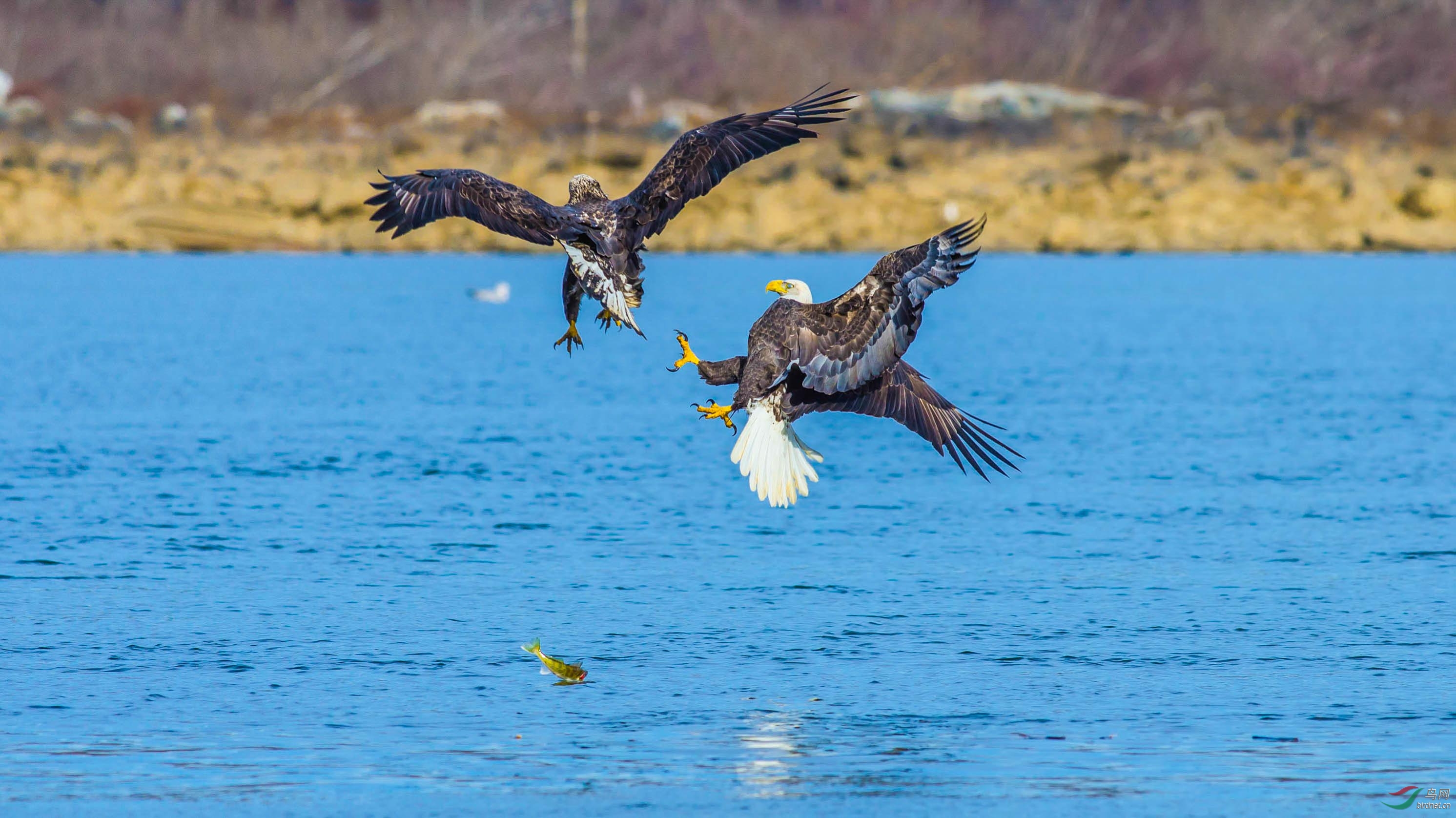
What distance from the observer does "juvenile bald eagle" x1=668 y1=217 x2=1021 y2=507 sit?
8867 mm

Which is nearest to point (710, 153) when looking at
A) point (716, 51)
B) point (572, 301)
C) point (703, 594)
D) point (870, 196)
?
point (572, 301)

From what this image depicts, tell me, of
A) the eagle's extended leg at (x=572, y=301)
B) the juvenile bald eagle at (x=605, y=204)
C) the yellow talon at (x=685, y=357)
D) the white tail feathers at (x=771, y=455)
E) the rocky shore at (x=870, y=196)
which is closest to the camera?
the yellow talon at (x=685, y=357)

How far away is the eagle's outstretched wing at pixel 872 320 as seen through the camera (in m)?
8.84

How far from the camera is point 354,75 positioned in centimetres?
5644

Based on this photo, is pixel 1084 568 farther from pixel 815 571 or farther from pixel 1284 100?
pixel 1284 100

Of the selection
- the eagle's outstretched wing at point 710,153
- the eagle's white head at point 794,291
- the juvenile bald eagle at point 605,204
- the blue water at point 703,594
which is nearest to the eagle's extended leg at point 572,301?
the juvenile bald eagle at point 605,204

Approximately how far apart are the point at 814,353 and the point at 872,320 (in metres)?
0.32

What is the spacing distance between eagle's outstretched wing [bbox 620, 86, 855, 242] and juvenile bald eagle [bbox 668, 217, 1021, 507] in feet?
1.96

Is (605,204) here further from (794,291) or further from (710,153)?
(794,291)

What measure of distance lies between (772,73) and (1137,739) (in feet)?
156

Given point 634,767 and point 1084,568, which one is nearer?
point 634,767

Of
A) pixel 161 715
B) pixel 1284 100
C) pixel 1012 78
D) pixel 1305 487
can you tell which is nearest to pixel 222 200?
Result: pixel 1012 78

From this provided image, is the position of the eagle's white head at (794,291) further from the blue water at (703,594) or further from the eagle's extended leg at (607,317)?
the blue water at (703,594)

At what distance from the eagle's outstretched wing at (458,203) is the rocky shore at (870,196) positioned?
33.9m
